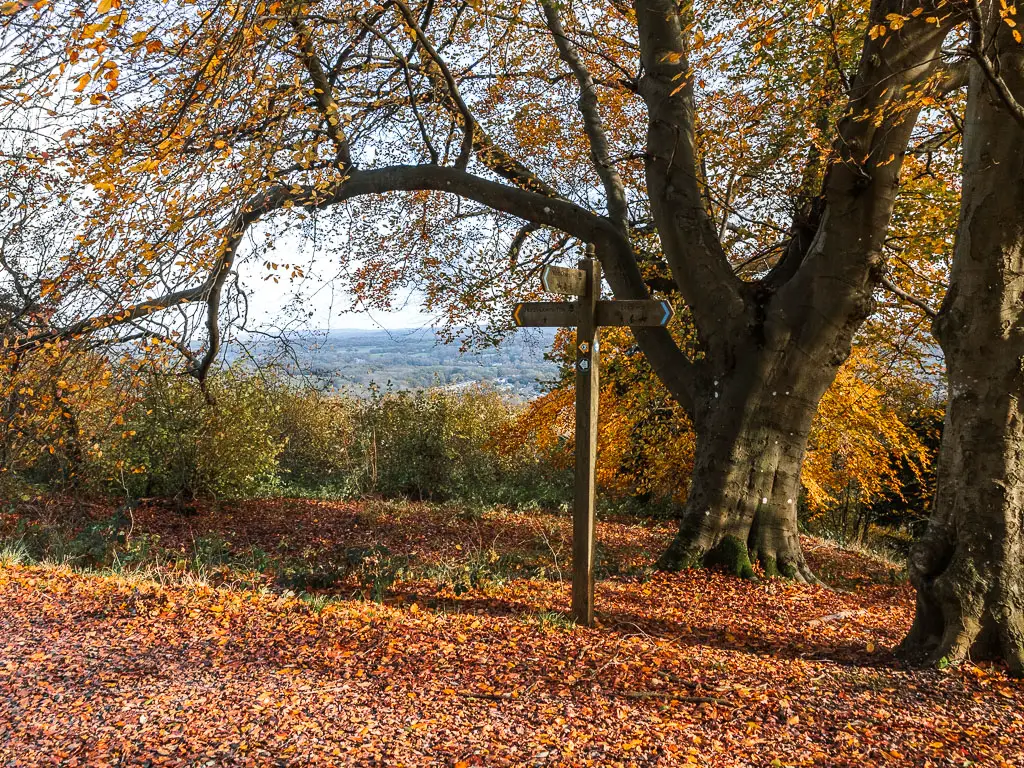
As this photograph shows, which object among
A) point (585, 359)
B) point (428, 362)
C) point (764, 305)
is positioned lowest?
point (585, 359)

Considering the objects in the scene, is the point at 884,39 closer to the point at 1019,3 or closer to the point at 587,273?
the point at 1019,3

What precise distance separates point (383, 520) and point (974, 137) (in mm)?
7725

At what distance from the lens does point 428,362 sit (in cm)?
1669

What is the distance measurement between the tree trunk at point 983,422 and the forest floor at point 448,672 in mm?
327

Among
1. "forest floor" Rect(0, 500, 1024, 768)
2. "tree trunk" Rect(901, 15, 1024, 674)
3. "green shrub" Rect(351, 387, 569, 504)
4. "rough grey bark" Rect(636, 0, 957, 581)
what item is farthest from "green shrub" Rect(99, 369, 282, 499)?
"tree trunk" Rect(901, 15, 1024, 674)

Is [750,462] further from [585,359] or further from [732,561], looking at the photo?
[585,359]

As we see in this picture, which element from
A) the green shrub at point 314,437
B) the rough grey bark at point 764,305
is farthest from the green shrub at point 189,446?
the rough grey bark at point 764,305

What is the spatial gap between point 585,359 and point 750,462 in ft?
8.55

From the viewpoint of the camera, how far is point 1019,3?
4.77 m

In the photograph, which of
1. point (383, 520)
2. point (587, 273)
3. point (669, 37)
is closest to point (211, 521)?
point (383, 520)

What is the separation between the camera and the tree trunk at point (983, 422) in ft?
14.3

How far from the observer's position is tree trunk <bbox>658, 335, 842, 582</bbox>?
22.1 feet

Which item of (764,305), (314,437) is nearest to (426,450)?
(314,437)

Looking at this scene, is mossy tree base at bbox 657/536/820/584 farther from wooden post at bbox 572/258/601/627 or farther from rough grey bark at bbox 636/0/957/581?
wooden post at bbox 572/258/601/627
